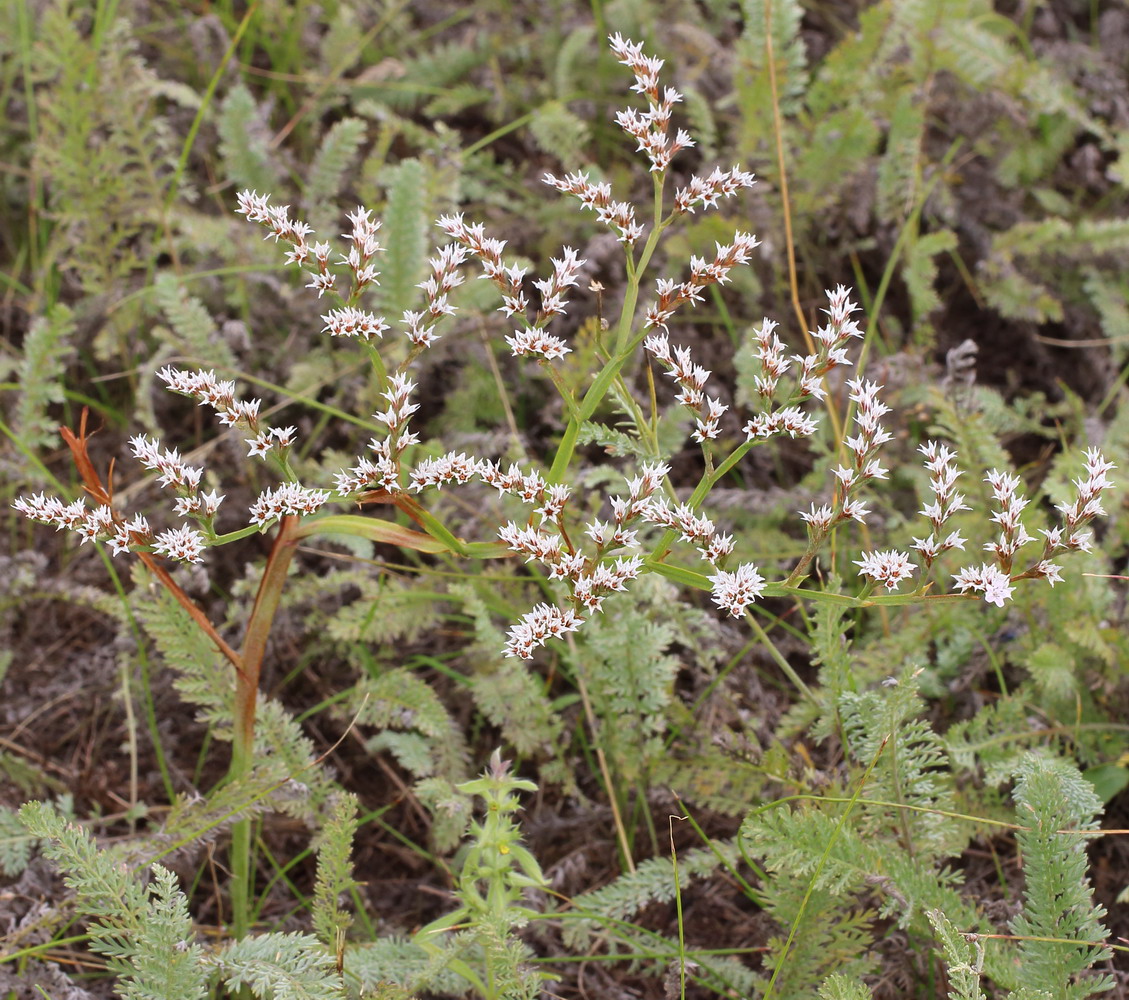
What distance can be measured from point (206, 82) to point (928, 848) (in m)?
4.36

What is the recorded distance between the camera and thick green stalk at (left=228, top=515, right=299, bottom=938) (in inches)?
88.1

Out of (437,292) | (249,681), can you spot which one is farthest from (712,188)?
(249,681)

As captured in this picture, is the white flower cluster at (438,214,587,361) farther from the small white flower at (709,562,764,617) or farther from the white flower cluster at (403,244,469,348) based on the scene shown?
the small white flower at (709,562,764,617)

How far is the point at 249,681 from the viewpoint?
2.37m

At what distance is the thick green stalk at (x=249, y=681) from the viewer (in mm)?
2238

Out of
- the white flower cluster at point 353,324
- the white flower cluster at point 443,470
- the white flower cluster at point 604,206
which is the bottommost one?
the white flower cluster at point 443,470

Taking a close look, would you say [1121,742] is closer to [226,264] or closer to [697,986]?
[697,986]

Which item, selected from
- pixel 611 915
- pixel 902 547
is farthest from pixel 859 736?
pixel 902 547

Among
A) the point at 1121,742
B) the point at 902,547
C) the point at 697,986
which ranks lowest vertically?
the point at 697,986

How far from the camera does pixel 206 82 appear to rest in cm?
477

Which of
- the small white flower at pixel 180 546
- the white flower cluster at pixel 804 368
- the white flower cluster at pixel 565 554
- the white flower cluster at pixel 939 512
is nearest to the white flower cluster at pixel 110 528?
the small white flower at pixel 180 546

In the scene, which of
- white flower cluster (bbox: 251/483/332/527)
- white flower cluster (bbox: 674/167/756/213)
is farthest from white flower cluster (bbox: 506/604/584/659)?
white flower cluster (bbox: 674/167/756/213)

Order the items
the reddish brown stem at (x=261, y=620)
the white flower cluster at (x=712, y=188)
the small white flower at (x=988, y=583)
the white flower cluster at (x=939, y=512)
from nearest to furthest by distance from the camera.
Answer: the small white flower at (x=988, y=583) < the white flower cluster at (x=939, y=512) < the white flower cluster at (x=712, y=188) < the reddish brown stem at (x=261, y=620)

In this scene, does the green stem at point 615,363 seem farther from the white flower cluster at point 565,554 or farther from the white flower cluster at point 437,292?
the white flower cluster at point 437,292
